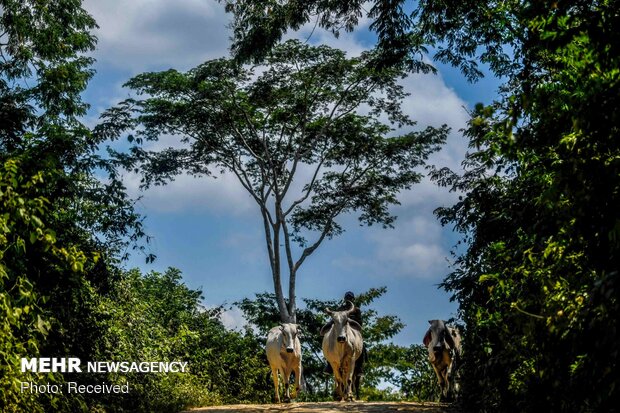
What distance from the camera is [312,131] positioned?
22.4m

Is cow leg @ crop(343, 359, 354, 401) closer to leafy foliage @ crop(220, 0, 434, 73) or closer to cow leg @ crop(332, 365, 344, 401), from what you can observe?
cow leg @ crop(332, 365, 344, 401)

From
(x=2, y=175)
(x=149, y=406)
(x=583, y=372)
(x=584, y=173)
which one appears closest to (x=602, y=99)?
(x=584, y=173)

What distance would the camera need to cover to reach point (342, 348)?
45.1 feet

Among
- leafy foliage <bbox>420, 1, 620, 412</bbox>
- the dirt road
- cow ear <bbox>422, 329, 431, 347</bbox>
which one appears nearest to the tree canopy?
leafy foliage <bbox>420, 1, 620, 412</bbox>

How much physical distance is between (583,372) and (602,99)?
4.69 feet

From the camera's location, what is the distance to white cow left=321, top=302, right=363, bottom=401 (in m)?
13.6

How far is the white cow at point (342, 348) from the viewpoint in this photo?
1360 centimetres

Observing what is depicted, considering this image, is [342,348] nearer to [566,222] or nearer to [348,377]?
[348,377]

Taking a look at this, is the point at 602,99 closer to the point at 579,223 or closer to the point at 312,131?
the point at 579,223

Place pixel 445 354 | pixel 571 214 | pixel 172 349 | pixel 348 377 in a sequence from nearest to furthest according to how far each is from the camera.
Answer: pixel 571 214 → pixel 445 354 → pixel 348 377 → pixel 172 349

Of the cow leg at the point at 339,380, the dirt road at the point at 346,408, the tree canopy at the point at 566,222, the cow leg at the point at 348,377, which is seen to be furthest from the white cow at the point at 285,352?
the tree canopy at the point at 566,222

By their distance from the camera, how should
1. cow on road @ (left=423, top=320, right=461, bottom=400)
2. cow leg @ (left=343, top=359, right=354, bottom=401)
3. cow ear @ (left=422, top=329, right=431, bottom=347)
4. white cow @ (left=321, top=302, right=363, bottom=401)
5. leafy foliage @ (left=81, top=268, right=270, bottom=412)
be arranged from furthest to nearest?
cow leg @ (left=343, top=359, right=354, bottom=401)
cow ear @ (left=422, top=329, right=431, bottom=347)
white cow @ (left=321, top=302, right=363, bottom=401)
cow on road @ (left=423, top=320, right=461, bottom=400)
leafy foliage @ (left=81, top=268, right=270, bottom=412)

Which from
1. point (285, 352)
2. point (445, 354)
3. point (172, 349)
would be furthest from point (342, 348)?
point (172, 349)

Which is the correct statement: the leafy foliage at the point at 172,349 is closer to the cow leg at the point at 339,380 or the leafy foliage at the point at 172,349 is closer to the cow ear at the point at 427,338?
the cow leg at the point at 339,380
